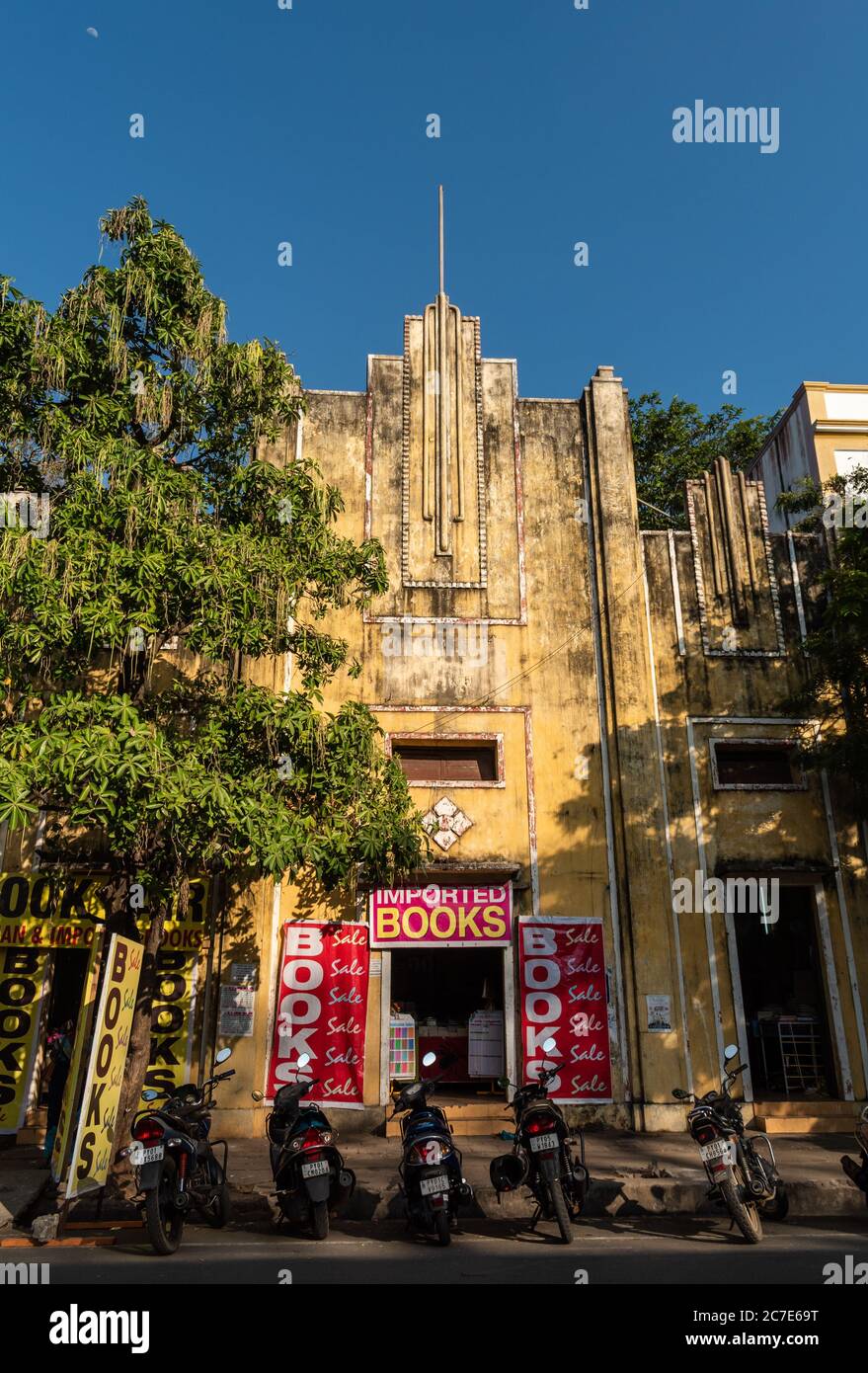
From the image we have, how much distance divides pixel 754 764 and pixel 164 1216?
1090cm

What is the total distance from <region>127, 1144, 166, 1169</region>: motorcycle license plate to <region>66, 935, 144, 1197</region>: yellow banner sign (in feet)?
2.22

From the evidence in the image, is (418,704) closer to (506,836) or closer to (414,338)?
(506,836)

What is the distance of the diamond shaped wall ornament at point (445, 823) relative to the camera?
45.4 ft

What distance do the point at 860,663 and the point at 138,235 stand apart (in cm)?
1159

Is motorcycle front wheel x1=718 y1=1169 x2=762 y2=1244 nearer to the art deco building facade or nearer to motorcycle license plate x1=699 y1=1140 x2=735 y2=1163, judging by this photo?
motorcycle license plate x1=699 y1=1140 x2=735 y2=1163

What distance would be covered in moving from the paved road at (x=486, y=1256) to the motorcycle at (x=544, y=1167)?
263 millimetres

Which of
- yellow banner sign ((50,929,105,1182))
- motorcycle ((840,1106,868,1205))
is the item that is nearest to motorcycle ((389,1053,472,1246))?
yellow banner sign ((50,929,105,1182))

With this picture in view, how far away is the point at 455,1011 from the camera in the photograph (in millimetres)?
15555

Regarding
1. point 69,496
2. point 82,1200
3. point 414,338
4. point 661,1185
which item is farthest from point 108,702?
point 414,338

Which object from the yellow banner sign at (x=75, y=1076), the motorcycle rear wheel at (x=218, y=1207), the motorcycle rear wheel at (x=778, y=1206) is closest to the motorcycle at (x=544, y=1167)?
the motorcycle rear wheel at (x=778, y=1206)

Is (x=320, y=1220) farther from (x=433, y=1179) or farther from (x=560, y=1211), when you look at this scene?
(x=560, y=1211)

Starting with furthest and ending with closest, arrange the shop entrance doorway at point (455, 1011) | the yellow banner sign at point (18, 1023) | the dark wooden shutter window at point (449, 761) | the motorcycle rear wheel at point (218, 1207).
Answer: the dark wooden shutter window at point (449, 761) < the shop entrance doorway at point (455, 1011) < the yellow banner sign at point (18, 1023) < the motorcycle rear wheel at point (218, 1207)

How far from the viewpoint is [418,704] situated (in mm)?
14562

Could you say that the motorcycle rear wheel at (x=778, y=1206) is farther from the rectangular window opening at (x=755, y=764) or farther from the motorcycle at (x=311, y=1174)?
the rectangular window opening at (x=755, y=764)
